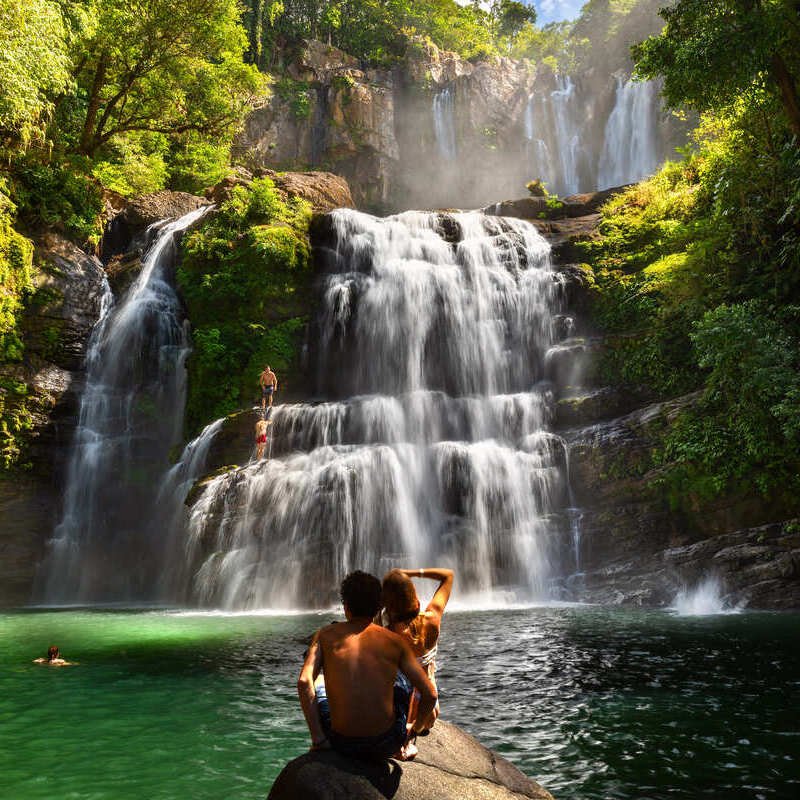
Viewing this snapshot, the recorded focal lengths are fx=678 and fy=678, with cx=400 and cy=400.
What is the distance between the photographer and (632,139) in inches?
1737

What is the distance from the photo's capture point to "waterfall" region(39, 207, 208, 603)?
70.0 feet

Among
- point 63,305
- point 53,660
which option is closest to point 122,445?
point 63,305

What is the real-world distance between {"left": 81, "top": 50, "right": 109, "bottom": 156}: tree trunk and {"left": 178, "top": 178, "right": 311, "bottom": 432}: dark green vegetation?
7090mm

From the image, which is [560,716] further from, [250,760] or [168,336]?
[168,336]

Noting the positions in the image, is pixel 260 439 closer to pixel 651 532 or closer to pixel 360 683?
pixel 651 532

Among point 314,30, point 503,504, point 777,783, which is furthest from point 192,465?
point 314,30

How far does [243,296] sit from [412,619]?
74.5 ft

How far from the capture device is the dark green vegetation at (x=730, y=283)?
14719 mm

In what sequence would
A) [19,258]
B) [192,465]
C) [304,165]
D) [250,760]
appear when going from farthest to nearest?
[304,165] → [19,258] → [192,465] → [250,760]

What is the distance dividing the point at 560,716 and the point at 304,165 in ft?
147

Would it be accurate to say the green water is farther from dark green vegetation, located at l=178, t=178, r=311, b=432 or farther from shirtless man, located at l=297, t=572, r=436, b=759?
dark green vegetation, located at l=178, t=178, r=311, b=432

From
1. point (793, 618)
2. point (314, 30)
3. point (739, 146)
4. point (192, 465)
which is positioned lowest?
point (793, 618)

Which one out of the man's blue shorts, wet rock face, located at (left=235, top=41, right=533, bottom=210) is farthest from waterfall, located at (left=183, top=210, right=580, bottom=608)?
wet rock face, located at (left=235, top=41, right=533, bottom=210)

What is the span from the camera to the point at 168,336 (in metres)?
25.8
